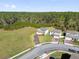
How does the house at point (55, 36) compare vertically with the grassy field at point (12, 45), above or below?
above

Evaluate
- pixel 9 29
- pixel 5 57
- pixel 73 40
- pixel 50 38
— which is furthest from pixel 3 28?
pixel 5 57

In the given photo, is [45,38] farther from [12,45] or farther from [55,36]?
[12,45]

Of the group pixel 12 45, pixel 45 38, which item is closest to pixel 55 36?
pixel 45 38

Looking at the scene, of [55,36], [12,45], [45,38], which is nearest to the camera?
[12,45]

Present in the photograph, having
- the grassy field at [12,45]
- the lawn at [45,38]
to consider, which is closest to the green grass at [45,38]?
the lawn at [45,38]

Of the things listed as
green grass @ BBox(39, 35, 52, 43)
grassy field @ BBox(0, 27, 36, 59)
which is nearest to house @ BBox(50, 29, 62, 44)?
green grass @ BBox(39, 35, 52, 43)

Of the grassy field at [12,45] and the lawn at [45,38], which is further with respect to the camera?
the lawn at [45,38]

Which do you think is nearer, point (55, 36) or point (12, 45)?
point (12, 45)

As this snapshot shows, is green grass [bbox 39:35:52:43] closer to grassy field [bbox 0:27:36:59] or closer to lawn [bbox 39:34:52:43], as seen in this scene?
lawn [bbox 39:34:52:43]

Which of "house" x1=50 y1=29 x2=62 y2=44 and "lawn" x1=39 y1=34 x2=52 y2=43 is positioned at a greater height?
"house" x1=50 y1=29 x2=62 y2=44

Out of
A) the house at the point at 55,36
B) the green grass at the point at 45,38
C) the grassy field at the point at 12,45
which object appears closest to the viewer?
the grassy field at the point at 12,45

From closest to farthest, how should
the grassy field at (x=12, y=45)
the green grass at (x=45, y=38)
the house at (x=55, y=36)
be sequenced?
the grassy field at (x=12, y=45), the house at (x=55, y=36), the green grass at (x=45, y=38)

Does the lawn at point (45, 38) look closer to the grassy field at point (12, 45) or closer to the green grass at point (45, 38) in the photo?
the green grass at point (45, 38)

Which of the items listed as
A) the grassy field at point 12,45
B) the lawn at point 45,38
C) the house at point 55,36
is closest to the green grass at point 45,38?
the lawn at point 45,38
